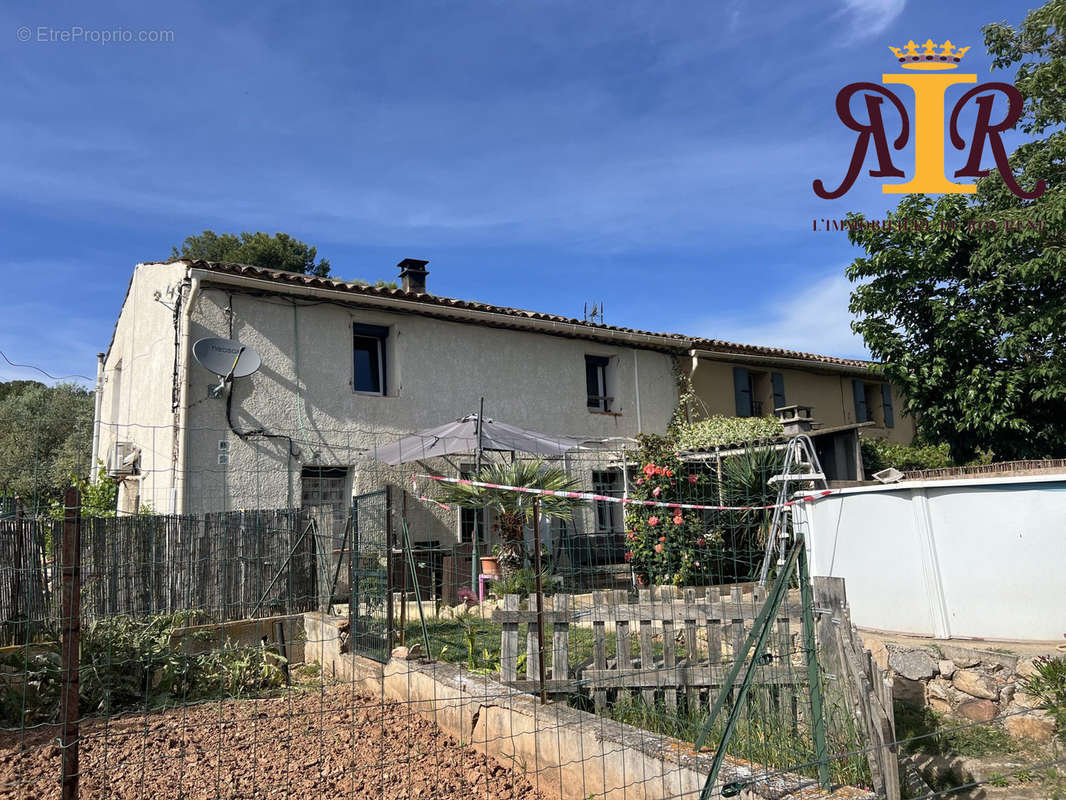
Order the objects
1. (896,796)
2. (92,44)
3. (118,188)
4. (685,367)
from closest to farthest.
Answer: (896,796), (92,44), (118,188), (685,367)

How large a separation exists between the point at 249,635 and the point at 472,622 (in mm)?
2498

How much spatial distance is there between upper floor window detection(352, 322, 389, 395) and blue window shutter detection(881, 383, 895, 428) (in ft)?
49.7

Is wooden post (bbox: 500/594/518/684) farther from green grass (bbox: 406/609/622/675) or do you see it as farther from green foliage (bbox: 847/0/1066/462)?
green foliage (bbox: 847/0/1066/462)

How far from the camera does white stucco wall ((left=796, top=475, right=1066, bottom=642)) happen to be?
666 centimetres

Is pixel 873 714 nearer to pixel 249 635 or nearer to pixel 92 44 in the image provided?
pixel 249 635

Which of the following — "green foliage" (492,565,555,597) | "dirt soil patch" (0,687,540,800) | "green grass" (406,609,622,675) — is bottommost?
"dirt soil patch" (0,687,540,800)

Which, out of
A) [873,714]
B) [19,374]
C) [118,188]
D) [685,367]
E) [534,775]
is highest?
[118,188]

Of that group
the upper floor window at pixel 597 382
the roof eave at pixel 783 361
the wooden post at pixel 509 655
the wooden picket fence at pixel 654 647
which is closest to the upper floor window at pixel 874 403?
the roof eave at pixel 783 361

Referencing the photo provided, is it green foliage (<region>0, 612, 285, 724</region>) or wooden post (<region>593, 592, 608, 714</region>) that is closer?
wooden post (<region>593, 592, 608, 714</region>)

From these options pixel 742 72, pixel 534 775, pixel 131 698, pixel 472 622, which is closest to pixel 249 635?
pixel 131 698

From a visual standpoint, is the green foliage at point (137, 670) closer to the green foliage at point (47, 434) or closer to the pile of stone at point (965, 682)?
the pile of stone at point (965, 682)

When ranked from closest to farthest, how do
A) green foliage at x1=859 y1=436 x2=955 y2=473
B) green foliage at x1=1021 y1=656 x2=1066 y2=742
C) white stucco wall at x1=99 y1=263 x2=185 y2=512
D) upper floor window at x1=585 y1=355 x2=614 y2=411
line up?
green foliage at x1=1021 y1=656 x2=1066 y2=742
white stucco wall at x1=99 y1=263 x2=185 y2=512
upper floor window at x1=585 y1=355 x2=614 y2=411
green foliage at x1=859 y1=436 x2=955 y2=473

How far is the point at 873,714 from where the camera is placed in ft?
11.4

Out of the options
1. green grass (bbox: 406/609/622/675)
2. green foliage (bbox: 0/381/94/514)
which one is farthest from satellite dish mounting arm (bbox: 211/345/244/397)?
green foliage (bbox: 0/381/94/514)
